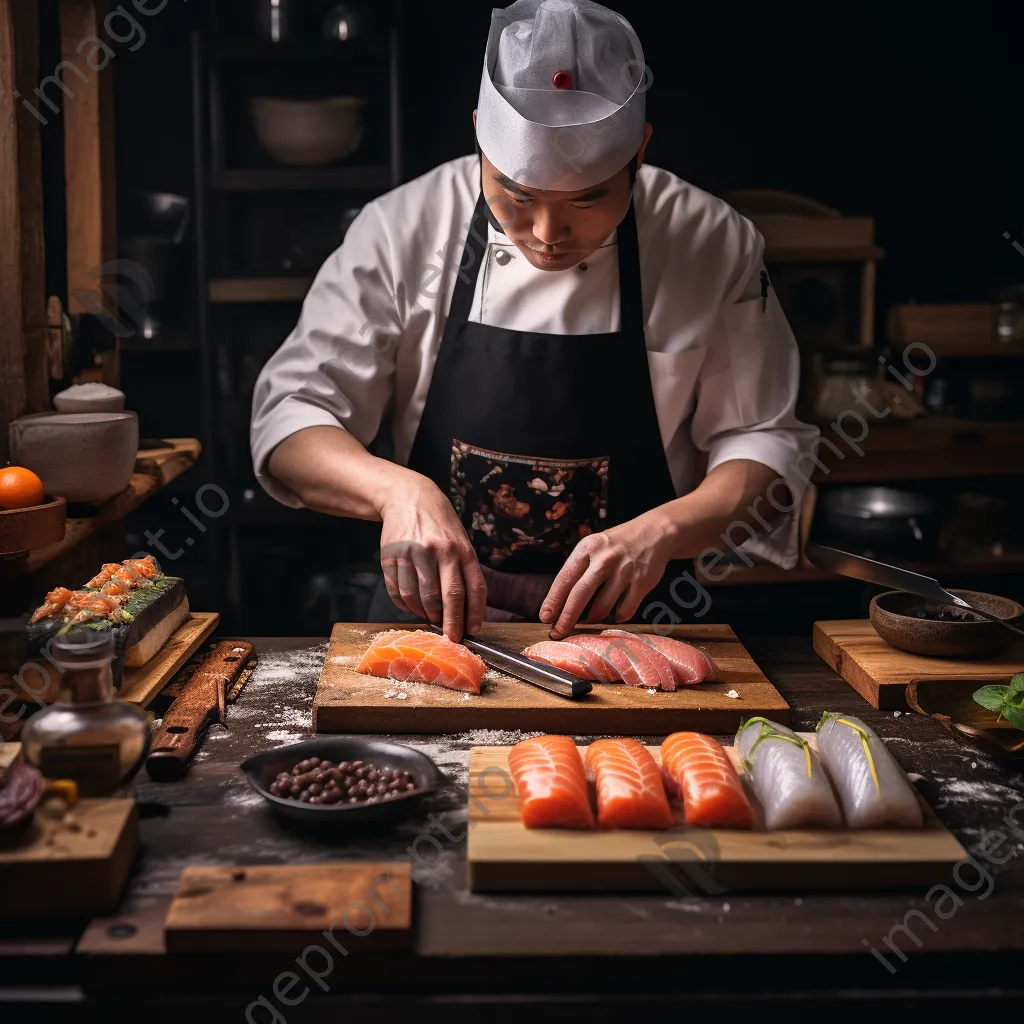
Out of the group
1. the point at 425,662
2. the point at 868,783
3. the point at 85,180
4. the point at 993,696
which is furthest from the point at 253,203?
the point at 868,783

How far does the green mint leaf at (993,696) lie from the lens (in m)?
1.82

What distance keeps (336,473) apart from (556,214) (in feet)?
2.32

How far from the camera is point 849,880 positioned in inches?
56.7

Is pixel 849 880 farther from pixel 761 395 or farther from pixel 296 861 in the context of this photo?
pixel 761 395

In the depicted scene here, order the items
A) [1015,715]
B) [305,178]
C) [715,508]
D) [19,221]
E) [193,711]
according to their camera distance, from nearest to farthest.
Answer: [1015,715], [193,711], [19,221], [715,508], [305,178]

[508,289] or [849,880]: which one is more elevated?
[508,289]

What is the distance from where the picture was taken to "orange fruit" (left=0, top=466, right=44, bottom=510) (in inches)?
77.1

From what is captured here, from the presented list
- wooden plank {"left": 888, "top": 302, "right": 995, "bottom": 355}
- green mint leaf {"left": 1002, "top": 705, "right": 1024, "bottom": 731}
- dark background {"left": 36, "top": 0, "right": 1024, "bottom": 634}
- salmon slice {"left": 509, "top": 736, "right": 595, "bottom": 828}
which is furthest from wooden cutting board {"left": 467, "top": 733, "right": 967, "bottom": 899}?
wooden plank {"left": 888, "top": 302, "right": 995, "bottom": 355}

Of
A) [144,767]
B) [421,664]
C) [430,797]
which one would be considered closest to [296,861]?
[430,797]

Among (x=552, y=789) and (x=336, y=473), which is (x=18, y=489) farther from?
(x=552, y=789)

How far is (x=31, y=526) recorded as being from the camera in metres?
1.95

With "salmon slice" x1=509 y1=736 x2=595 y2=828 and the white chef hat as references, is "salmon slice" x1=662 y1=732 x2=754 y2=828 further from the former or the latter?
the white chef hat

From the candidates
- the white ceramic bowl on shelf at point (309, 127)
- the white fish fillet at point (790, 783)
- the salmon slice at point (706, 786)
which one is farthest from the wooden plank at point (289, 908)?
the white ceramic bowl on shelf at point (309, 127)

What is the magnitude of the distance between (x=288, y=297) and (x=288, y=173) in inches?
17.5
